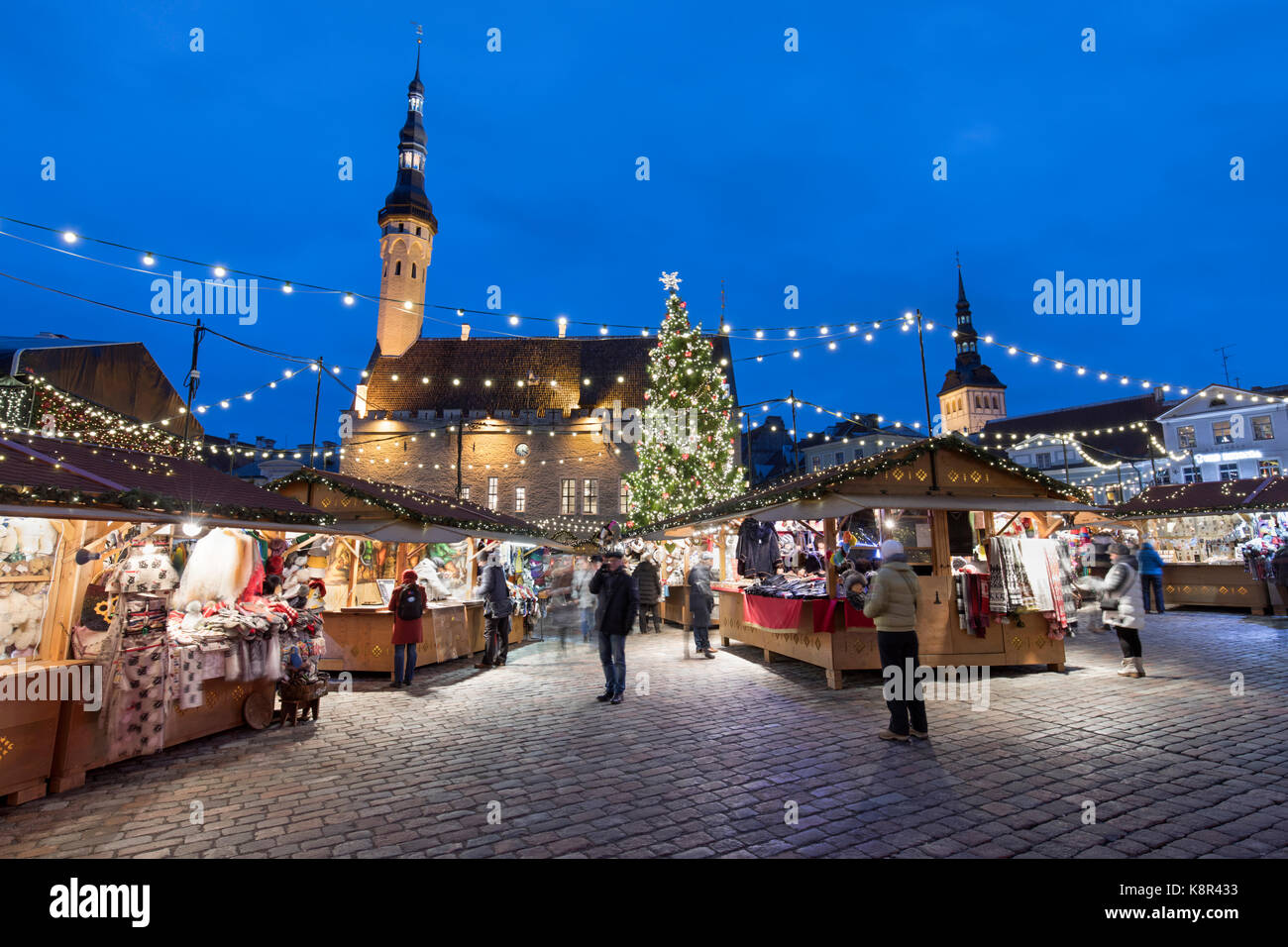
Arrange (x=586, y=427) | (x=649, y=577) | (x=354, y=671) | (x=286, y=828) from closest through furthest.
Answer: (x=286, y=828) → (x=354, y=671) → (x=649, y=577) → (x=586, y=427)

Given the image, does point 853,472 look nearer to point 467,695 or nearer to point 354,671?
point 467,695

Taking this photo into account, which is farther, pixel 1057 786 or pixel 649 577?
pixel 649 577

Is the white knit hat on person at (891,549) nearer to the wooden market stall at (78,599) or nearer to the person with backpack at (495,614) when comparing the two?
the wooden market stall at (78,599)

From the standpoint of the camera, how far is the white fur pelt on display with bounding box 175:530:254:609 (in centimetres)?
712

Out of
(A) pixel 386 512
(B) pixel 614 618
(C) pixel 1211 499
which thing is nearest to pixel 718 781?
(B) pixel 614 618

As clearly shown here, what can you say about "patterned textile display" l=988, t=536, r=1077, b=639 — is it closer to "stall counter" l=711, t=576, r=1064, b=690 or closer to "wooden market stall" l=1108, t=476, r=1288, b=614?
"stall counter" l=711, t=576, r=1064, b=690

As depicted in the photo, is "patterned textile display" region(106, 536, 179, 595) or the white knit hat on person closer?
"patterned textile display" region(106, 536, 179, 595)

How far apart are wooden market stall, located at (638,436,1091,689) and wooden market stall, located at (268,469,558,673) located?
5480 millimetres

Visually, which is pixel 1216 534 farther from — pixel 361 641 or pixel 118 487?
pixel 118 487

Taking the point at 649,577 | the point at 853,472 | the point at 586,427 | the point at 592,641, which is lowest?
the point at 592,641

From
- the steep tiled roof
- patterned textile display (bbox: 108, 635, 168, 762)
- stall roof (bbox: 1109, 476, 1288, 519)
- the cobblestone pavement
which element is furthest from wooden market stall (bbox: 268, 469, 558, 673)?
the steep tiled roof
